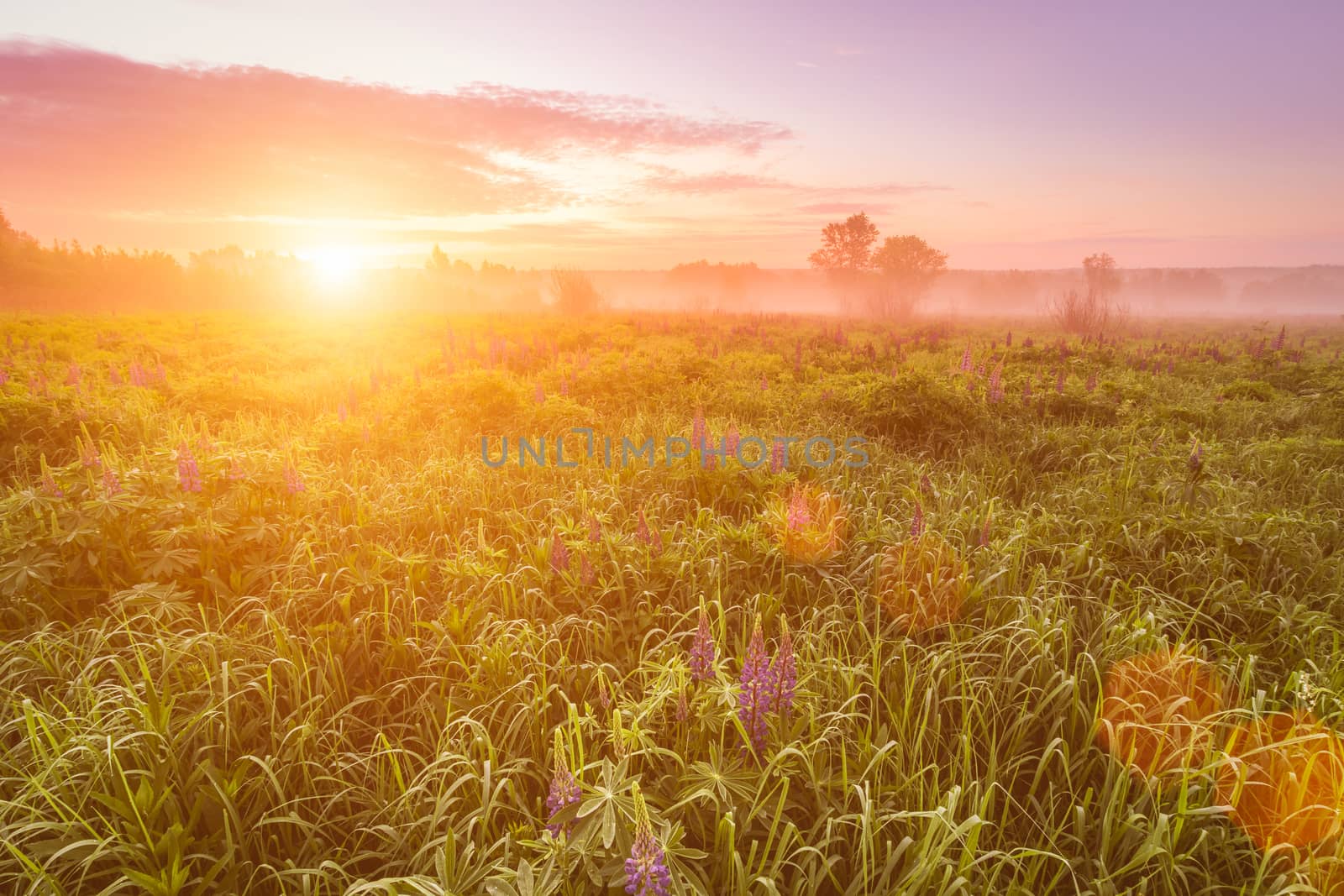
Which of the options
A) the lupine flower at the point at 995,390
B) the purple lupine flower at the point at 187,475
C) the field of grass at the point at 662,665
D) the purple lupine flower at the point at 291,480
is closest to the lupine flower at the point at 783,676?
the field of grass at the point at 662,665

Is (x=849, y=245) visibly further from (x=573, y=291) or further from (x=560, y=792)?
(x=560, y=792)

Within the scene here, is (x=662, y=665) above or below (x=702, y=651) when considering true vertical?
below

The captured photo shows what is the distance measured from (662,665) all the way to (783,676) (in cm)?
102

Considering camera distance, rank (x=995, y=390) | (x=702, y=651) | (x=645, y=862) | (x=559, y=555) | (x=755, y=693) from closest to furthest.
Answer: (x=645, y=862), (x=755, y=693), (x=702, y=651), (x=559, y=555), (x=995, y=390)

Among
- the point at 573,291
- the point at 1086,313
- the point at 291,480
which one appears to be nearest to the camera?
the point at 291,480

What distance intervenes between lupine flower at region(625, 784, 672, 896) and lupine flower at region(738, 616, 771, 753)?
74 centimetres

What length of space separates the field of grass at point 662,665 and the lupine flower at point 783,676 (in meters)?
0.02

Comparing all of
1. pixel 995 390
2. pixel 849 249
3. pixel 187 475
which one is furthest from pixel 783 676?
pixel 849 249

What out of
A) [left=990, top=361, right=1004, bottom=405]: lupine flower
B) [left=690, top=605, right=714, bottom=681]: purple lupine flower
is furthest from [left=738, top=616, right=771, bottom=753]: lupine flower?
[left=990, top=361, right=1004, bottom=405]: lupine flower

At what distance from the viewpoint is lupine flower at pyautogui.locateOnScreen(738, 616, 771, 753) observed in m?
2.15

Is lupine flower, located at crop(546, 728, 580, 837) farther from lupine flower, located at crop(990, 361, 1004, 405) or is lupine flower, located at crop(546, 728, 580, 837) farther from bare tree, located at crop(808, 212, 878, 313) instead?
bare tree, located at crop(808, 212, 878, 313)

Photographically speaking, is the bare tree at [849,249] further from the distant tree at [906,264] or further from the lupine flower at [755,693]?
the lupine flower at [755,693]

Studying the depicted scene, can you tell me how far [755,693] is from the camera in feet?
7.19

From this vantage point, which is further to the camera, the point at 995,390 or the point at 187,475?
the point at 995,390
